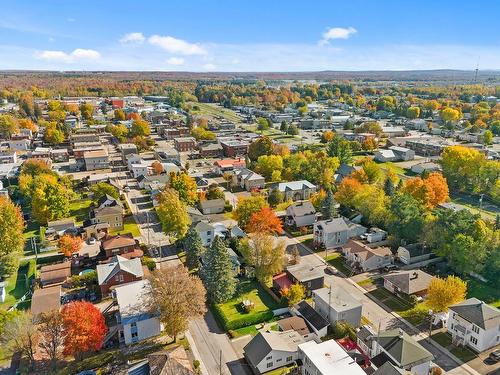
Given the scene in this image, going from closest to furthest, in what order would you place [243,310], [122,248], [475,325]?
[475,325] → [243,310] → [122,248]

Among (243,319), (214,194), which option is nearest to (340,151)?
(214,194)

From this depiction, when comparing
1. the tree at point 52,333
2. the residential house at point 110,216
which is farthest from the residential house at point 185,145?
the tree at point 52,333

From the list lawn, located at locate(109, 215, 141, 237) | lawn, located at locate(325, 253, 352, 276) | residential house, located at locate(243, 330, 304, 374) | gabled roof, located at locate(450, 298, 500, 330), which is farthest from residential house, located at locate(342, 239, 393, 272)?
lawn, located at locate(109, 215, 141, 237)

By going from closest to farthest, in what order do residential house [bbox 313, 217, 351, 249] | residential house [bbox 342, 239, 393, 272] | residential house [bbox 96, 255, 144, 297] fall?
residential house [bbox 96, 255, 144, 297], residential house [bbox 342, 239, 393, 272], residential house [bbox 313, 217, 351, 249]

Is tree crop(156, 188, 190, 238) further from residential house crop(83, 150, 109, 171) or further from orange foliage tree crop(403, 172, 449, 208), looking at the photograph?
residential house crop(83, 150, 109, 171)

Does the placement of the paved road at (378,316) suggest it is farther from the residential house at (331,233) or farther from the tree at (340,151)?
Result: the tree at (340,151)

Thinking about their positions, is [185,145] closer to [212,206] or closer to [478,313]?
[212,206]
